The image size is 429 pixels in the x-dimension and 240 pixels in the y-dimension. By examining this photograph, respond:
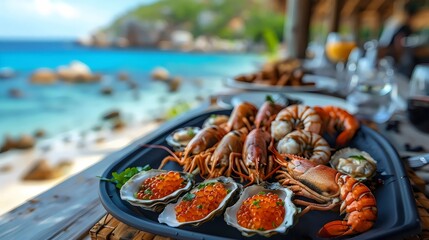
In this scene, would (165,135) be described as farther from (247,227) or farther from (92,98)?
(92,98)

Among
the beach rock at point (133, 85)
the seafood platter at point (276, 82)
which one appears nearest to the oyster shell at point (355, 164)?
the seafood platter at point (276, 82)

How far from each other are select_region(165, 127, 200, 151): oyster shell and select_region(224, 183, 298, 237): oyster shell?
28 cm

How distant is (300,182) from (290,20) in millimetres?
3354

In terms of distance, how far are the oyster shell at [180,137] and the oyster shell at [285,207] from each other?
283mm

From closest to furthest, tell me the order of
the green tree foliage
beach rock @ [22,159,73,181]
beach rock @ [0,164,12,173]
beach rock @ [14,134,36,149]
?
1. beach rock @ [22,159,73,181]
2. beach rock @ [0,164,12,173]
3. beach rock @ [14,134,36,149]
4. the green tree foliage

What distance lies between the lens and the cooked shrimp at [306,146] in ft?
2.72

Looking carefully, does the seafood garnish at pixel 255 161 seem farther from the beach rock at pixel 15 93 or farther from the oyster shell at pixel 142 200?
the beach rock at pixel 15 93

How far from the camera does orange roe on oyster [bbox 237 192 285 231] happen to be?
0.53 meters

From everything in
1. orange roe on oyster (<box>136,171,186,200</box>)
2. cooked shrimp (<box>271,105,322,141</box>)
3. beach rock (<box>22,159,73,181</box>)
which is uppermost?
cooked shrimp (<box>271,105,322,141</box>)

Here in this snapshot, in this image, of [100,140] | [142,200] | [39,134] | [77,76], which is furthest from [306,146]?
[77,76]

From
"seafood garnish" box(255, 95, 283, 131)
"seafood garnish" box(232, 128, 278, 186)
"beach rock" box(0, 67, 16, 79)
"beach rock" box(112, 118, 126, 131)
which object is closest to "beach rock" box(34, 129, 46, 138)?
"beach rock" box(112, 118, 126, 131)

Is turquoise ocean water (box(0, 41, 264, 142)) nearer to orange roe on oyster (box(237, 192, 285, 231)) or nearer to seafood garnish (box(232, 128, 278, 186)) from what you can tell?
seafood garnish (box(232, 128, 278, 186))

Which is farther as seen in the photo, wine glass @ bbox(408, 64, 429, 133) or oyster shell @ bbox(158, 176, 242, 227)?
wine glass @ bbox(408, 64, 429, 133)

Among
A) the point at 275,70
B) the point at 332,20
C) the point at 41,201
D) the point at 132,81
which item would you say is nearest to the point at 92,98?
the point at 132,81
